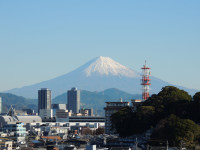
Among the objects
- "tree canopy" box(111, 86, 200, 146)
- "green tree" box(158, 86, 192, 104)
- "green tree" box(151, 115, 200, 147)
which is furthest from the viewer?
"green tree" box(158, 86, 192, 104)

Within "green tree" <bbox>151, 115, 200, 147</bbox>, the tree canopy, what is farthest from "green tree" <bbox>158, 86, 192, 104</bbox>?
"green tree" <bbox>151, 115, 200, 147</bbox>

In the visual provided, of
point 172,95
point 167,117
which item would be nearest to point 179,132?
point 167,117

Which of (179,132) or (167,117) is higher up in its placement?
(167,117)

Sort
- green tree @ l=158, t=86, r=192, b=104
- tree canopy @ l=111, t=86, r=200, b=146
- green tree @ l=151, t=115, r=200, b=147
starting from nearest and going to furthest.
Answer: green tree @ l=151, t=115, r=200, b=147, tree canopy @ l=111, t=86, r=200, b=146, green tree @ l=158, t=86, r=192, b=104

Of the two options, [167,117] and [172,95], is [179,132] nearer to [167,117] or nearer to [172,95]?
[167,117]

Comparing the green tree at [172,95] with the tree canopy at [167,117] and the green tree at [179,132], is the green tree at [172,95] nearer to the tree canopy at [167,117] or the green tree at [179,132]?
the tree canopy at [167,117]

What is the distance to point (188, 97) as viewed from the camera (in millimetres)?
84875

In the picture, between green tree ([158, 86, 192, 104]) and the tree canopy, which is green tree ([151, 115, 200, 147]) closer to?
the tree canopy

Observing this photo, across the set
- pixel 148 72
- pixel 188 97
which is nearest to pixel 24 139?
pixel 148 72

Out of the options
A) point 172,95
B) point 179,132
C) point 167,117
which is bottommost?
point 179,132

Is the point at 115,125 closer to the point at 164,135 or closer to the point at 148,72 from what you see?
the point at 164,135

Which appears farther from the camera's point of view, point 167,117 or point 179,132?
point 167,117

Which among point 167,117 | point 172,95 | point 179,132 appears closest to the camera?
point 179,132

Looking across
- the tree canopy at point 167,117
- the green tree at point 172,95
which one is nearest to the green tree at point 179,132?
the tree canopy at point 167,117
